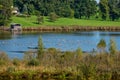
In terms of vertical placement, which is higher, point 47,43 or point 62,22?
point 47,43

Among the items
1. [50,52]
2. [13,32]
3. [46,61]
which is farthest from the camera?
[13,32]

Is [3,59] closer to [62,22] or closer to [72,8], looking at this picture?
[62,22]

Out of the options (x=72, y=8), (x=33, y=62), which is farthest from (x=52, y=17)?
(x=33, y=62)

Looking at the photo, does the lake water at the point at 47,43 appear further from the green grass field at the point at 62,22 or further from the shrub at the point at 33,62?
the green grass field at the point at 62,22

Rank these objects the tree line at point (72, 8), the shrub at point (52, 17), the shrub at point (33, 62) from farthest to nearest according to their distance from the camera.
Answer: the tree line at point (72, 8) → the shrub at point (52, 17) → the shrub at point (33, 62)

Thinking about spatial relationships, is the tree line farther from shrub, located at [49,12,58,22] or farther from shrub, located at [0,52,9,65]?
shrub, located at [0,52,9,65]

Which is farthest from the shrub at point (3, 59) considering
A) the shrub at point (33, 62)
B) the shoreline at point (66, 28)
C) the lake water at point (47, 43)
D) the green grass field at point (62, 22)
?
the green grass field at point (62, 22)

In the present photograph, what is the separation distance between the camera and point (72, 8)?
166 meters

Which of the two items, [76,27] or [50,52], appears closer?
[50,52]

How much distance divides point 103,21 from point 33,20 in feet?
83.2

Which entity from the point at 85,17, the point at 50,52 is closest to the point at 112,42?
the point at 50,52

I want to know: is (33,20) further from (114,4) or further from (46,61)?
(46,61)

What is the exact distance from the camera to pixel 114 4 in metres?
168

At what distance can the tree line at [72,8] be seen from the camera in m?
155
